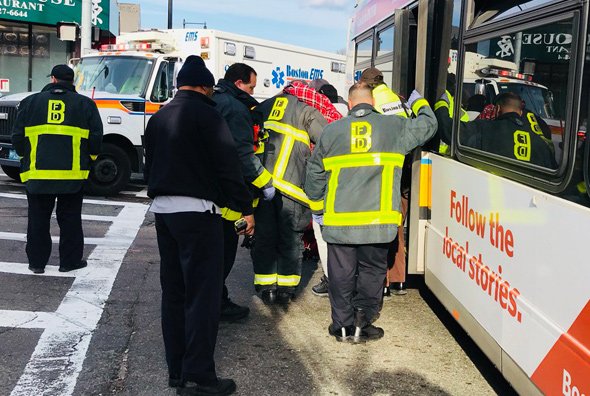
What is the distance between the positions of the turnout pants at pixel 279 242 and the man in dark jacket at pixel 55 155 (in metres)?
1.95

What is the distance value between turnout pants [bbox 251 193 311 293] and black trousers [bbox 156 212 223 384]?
1.90 metres

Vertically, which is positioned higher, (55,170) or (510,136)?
(510,136)

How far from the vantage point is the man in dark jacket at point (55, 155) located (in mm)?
6695

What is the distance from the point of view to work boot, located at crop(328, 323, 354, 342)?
207 inches

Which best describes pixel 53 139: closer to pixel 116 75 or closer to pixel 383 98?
pixel 383 98

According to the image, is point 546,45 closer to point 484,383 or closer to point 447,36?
point 447,36

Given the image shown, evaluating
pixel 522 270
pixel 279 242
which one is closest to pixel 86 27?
pixel 279 242

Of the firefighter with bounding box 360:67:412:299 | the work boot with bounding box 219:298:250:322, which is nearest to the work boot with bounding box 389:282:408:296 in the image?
the firefighter with bounding box 360:67:412:299

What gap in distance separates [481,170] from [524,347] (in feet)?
3.77

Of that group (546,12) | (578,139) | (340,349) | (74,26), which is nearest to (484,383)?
(340,349)

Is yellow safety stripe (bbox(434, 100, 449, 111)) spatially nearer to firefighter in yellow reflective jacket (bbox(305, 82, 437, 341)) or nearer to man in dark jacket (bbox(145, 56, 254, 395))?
firefighter in yellow reflective jacket (bbox(305, 82, 437, 341))

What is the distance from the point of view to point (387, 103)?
18.5 ft

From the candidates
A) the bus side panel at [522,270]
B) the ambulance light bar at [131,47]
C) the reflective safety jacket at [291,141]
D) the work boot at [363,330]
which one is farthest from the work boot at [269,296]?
the ambulance light bar at [131,47]

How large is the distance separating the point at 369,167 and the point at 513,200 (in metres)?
1.55
